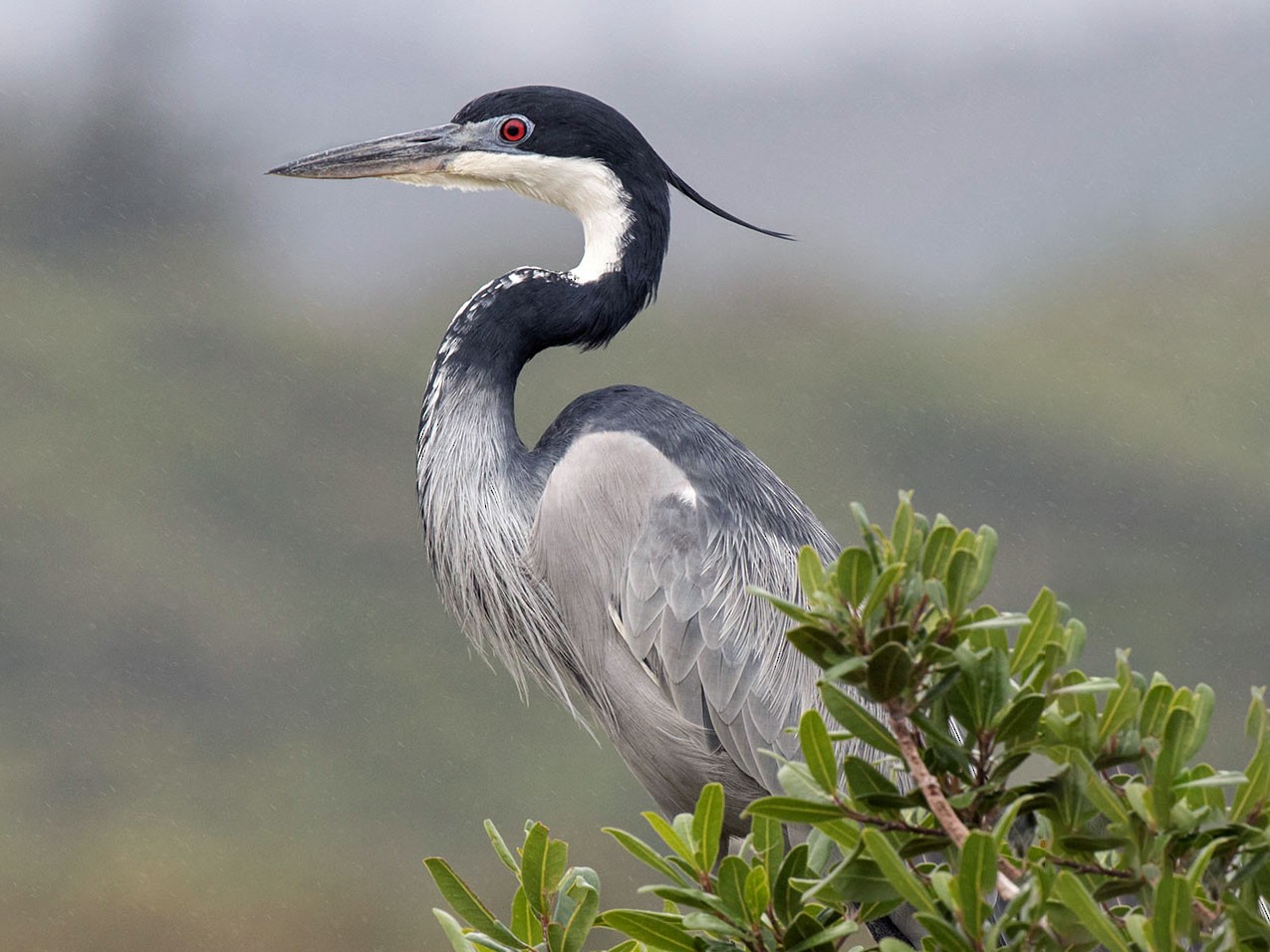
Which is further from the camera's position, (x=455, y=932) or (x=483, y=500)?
(x=483, y=500)

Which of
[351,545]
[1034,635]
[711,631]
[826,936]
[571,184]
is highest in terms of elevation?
[351,545]

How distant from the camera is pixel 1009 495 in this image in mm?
6059

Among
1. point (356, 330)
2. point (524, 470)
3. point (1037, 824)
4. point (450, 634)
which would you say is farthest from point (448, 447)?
point (356, 330)

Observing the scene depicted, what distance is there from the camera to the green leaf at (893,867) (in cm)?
52

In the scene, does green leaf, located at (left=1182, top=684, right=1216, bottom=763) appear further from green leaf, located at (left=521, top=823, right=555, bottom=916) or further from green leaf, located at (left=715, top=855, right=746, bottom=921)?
green leaf, located at (left=521, top=823, right=555, bottom=916)

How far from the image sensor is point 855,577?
54cm

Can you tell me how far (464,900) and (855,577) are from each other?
0.29 m

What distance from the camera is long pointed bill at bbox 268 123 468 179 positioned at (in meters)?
1.78

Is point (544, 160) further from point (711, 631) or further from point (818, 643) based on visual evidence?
point (818, 643)

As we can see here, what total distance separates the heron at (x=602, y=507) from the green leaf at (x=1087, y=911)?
3.11 feet

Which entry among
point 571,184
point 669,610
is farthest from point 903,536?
point 571,184

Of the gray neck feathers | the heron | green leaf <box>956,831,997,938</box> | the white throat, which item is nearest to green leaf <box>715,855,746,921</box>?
green leaf <box>956,831,997,938</box>

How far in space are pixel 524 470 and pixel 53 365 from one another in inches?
221

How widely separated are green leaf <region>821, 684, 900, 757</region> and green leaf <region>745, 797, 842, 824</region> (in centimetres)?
3
